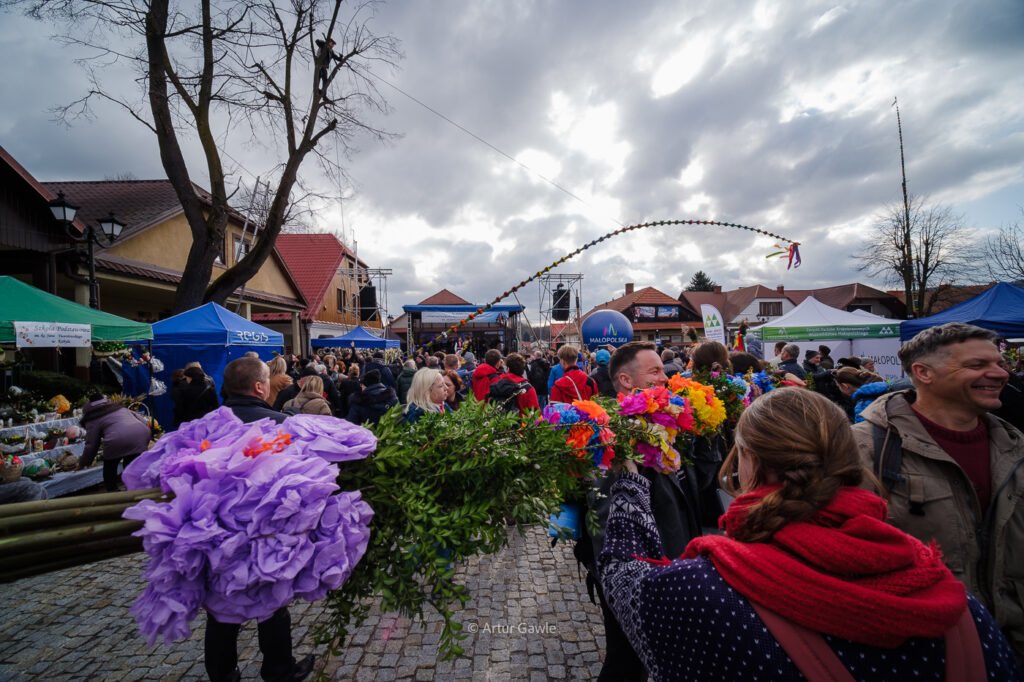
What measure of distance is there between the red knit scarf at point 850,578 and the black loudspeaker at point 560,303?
19.4m

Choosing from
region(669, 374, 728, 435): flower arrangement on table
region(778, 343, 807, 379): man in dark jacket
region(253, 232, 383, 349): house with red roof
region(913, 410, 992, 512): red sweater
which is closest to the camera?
region(913, 410, 992, 512): red sweater

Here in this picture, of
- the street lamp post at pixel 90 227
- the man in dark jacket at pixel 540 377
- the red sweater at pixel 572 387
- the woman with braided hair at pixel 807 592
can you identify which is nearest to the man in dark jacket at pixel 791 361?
the red sweater at pixel 572 387

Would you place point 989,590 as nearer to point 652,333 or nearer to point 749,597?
point 749,597

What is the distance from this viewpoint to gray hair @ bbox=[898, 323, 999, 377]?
200 centimetres

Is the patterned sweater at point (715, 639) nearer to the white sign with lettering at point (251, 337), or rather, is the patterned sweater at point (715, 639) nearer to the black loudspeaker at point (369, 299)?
the white sign with lettering at point (251, 337)

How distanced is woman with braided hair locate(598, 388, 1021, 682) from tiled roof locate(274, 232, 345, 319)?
25357mm

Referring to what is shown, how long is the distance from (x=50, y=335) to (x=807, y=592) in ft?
26.3

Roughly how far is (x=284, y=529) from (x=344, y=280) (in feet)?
93.9

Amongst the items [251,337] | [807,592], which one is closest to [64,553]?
[807,592]

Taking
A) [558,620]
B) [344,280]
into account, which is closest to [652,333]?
[344,280]

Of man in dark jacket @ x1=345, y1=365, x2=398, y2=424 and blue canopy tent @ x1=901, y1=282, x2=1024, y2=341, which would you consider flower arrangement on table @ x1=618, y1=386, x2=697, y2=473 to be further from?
blue canopy tent @ x1=901, y1=282, x2=1024, y2=341

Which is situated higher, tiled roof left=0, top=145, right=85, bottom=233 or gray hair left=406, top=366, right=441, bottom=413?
tiled roof left=0, top=145, right=85, bottom=233

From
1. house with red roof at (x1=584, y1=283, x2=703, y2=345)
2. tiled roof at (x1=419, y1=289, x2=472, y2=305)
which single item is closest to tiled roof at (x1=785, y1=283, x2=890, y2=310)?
house with red roof at (x1=584, y1=283, x2=703, y2=345)

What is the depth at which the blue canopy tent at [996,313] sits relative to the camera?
9914mm
